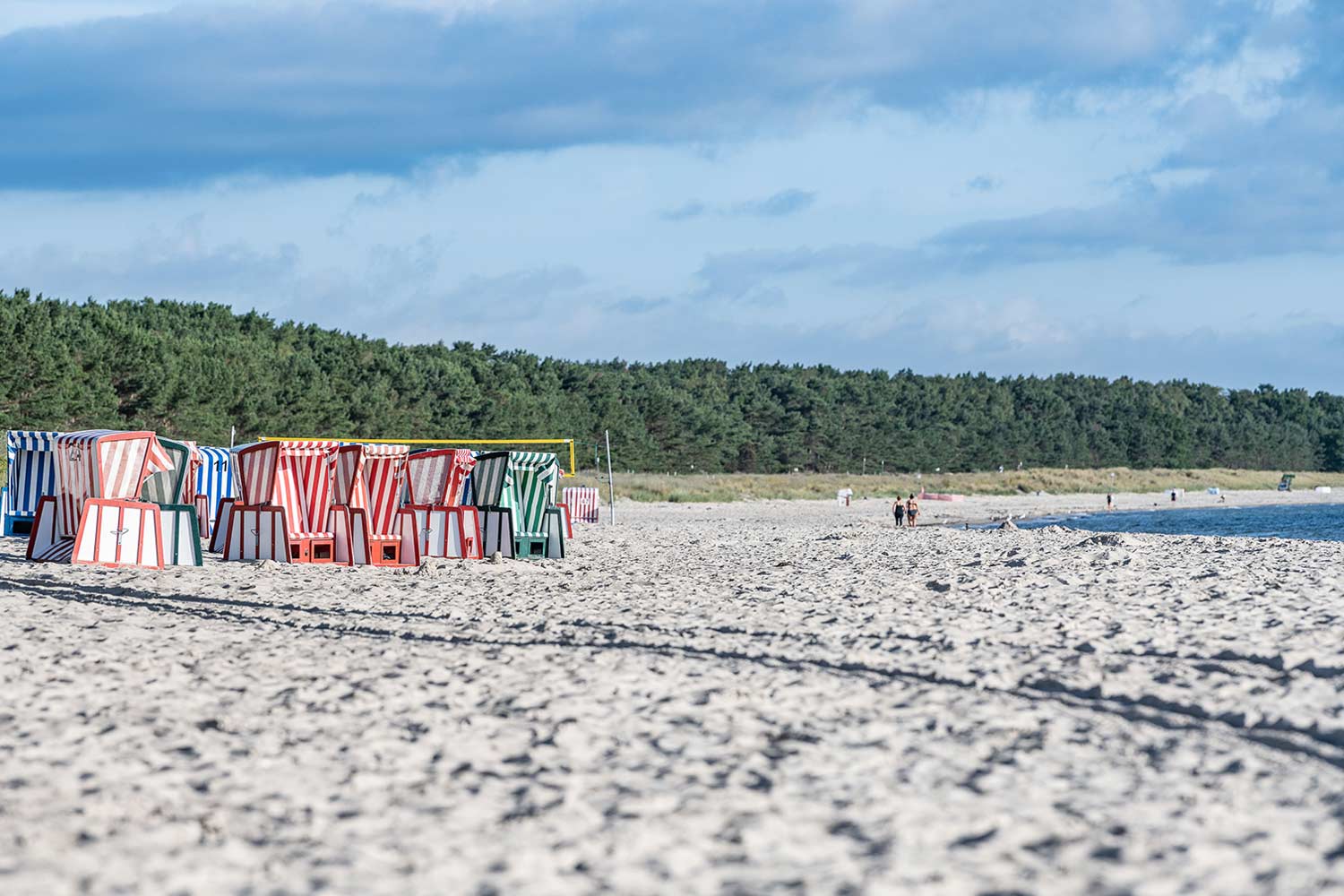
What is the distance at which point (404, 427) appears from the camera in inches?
2120

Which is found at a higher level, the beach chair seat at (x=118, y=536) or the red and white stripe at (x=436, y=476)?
the red and white stripe at (x=436, y=476)

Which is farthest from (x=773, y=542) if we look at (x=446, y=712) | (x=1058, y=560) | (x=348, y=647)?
(x=446, y=712)

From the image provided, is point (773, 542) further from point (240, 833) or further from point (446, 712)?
point (240, 833)

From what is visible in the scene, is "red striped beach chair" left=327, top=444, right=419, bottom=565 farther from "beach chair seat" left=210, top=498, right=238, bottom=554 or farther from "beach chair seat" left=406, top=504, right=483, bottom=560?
"beach chair seat" left=210, top=498, right=238, bottom=554

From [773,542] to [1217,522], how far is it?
72.9 ft

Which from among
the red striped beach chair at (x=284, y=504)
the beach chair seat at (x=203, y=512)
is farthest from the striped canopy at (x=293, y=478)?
the beach chair seat at (x=203, y=512)

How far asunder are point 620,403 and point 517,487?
174 feet

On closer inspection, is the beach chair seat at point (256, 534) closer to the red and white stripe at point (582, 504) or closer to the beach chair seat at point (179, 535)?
the beach chair seat at point (179, 535)

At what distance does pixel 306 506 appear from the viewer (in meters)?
13.0

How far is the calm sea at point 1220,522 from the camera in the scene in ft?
97.8

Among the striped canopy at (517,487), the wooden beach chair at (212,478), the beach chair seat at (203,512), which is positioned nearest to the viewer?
the striped canopy at (517,487)

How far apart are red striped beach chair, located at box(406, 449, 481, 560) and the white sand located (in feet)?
14.5

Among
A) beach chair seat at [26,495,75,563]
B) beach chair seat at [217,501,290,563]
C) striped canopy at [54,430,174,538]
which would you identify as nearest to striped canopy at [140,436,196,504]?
striped canopy at [54,430,174,538]

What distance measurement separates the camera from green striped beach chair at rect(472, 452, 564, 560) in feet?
45.8
